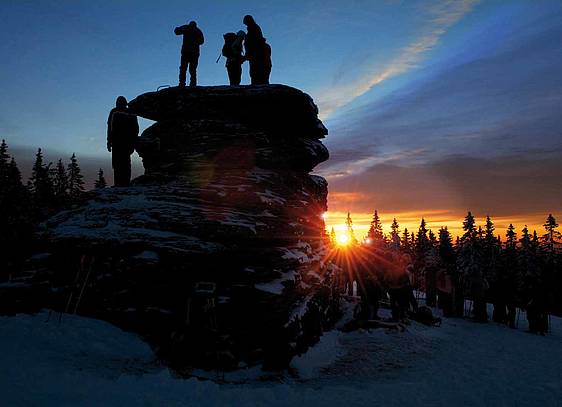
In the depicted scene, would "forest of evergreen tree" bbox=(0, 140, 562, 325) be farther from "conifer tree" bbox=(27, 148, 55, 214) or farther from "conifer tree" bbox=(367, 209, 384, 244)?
"conifer tree" bbox=(367, 209, 384, 244)

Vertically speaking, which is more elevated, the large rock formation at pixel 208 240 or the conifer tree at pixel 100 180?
the conifer tree at pixel 100 180

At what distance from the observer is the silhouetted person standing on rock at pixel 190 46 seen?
14.8 metres

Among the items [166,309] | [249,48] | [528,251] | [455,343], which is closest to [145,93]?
[249,48]

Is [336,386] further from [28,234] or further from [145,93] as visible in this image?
[145,93]

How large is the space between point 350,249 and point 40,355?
15.2 metres

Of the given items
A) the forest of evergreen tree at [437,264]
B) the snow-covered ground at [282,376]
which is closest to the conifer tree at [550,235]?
the forest of evergreen tree at [437,264]

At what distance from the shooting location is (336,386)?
306 inches

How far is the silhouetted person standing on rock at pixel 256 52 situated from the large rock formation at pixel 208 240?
2.23 metres

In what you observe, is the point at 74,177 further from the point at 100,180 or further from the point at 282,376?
the point at 282,376

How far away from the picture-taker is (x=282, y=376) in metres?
8.18

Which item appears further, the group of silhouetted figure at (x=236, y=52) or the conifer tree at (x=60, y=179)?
the conifer tree at (x=60, y=179)

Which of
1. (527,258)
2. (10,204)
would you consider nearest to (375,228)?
(527,258)

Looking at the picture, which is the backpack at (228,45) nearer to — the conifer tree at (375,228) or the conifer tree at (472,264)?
the conifer tree at (472,264)

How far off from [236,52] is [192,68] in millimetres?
2052
